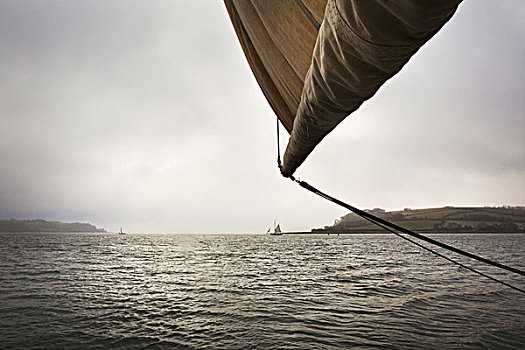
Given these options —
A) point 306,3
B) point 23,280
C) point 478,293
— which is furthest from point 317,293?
point 23,280

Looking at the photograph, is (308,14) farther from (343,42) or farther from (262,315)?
(262,315)

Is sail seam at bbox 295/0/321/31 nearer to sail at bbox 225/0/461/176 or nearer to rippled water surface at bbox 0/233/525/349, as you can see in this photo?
sail at bbox 225/0/461/176

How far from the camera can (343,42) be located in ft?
2.71

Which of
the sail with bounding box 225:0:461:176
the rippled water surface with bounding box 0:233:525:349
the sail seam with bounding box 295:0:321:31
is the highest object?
the sail seam with bounding box 295:0:321:31

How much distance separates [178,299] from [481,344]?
34.5 ft

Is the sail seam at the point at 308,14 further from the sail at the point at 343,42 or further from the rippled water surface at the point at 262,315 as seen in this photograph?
the rippled water surface at the point at 262,315

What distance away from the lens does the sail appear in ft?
1.97

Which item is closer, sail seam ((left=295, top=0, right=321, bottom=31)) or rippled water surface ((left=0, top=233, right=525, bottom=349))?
sail seam ((left=295, top=0, right=321, bottom=31))

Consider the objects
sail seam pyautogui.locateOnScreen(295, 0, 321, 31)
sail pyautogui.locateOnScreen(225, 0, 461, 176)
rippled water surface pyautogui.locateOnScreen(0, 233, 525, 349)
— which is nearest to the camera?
sail pyautogui.locateOnScreen(225, 0, 461, 176)

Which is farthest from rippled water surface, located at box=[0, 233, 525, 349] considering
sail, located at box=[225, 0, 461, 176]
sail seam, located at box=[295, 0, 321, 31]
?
sail seam, located at box=[295, 0, 321, 31]

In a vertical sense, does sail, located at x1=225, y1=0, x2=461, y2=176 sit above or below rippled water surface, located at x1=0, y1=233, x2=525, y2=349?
above

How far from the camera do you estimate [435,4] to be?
0.51 m

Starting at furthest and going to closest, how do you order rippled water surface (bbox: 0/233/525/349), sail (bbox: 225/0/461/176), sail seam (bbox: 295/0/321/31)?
rippled water surface (bbox: 0/233/525/349) → sail seam (bbox: 295/0/321/31) → sail (bbox: 225/0/461/176)

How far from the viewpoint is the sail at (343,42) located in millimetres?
600
